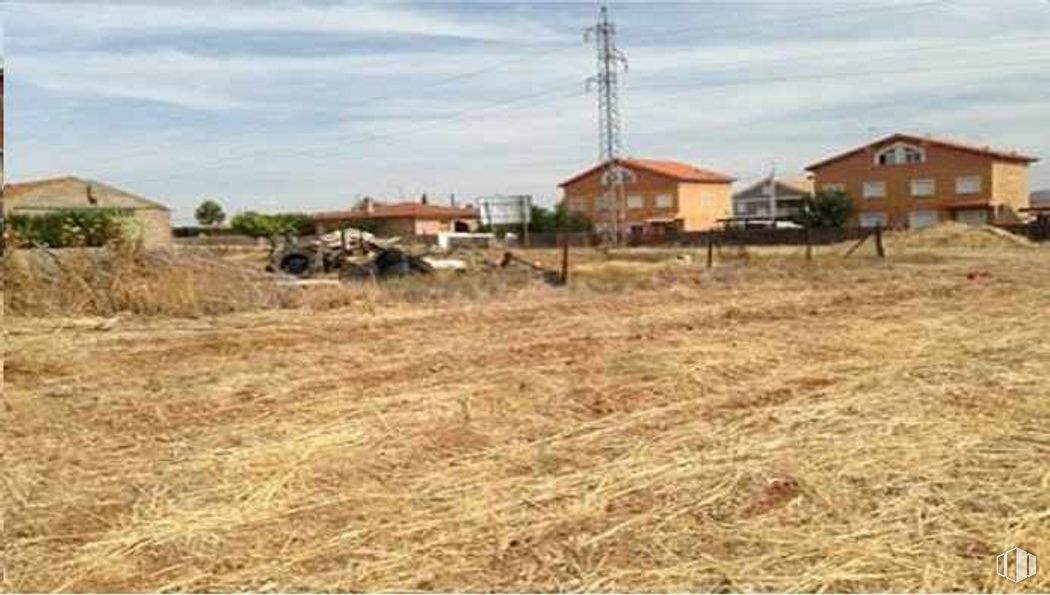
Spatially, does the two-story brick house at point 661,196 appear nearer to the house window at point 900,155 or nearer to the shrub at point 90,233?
the house window at point 900,155

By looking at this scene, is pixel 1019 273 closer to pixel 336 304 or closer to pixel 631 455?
pixel 336 304

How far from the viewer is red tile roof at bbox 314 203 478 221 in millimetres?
78125

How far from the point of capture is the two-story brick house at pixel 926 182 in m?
61.6

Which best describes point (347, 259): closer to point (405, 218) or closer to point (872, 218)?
point (872, 218)

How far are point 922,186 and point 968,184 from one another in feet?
9.07

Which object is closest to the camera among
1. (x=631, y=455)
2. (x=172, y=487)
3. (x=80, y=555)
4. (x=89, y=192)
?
(x=80, y=555)

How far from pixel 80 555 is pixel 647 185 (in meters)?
74.2

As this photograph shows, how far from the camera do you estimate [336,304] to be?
1298 centimetres

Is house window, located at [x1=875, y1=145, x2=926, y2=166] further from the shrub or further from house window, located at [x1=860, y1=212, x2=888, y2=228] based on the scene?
the shrub

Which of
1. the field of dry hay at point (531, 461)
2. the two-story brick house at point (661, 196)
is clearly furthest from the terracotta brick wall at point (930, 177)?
the field of dry hay at point (531, 461)

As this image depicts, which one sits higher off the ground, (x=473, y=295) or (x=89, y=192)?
(x=89, y=192)

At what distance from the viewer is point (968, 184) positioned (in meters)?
62.3

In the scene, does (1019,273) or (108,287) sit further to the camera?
(1019,273)

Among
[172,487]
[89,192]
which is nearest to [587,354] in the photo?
[172,487]
